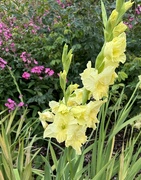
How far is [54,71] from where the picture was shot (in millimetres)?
3004

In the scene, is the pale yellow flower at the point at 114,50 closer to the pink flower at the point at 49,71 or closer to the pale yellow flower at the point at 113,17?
the pale yellow flower at the point at 113,17

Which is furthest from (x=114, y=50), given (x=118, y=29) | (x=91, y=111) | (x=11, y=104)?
(x=11, y=104)

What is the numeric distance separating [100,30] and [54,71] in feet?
1.65

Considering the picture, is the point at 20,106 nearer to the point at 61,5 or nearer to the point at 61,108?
the point at 61,5

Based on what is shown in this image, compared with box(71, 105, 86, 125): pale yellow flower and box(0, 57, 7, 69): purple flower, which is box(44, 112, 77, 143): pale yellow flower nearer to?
box(71, 105, 86, 125): pale yellow flower

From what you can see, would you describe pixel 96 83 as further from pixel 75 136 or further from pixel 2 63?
pixel 2 63

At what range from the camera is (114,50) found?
96 cm

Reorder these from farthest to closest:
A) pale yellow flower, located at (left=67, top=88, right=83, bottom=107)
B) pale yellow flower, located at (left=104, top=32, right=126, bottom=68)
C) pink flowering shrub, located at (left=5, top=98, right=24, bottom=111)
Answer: pink flowering shrub, located at (left=5, top=98, right=24, bottom=111), pale yellow flower, located at (left=67, top=88, right=83, bottom=107), pale yellow flower, located at (left=104, top=32, right=126, bottom=68)

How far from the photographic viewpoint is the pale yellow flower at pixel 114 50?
3.12 feet

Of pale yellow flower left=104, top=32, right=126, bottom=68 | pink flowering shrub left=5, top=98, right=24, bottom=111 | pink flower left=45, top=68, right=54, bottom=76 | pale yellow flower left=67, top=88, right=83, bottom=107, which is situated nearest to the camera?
pale yellow flower left=104, top=32, right=126, bottom=68

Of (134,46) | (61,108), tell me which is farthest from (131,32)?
(61,108)

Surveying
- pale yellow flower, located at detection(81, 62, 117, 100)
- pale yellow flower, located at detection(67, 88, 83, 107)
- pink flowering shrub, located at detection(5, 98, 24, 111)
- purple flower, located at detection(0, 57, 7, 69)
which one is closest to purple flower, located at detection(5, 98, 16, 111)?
pink flowering shrub, located at detection(5, 98, 24, 111)

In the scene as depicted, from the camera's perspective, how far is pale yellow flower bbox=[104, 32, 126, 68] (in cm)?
95

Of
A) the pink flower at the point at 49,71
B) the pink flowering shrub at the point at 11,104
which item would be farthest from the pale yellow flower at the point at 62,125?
the pink flower at the point at 49,71
